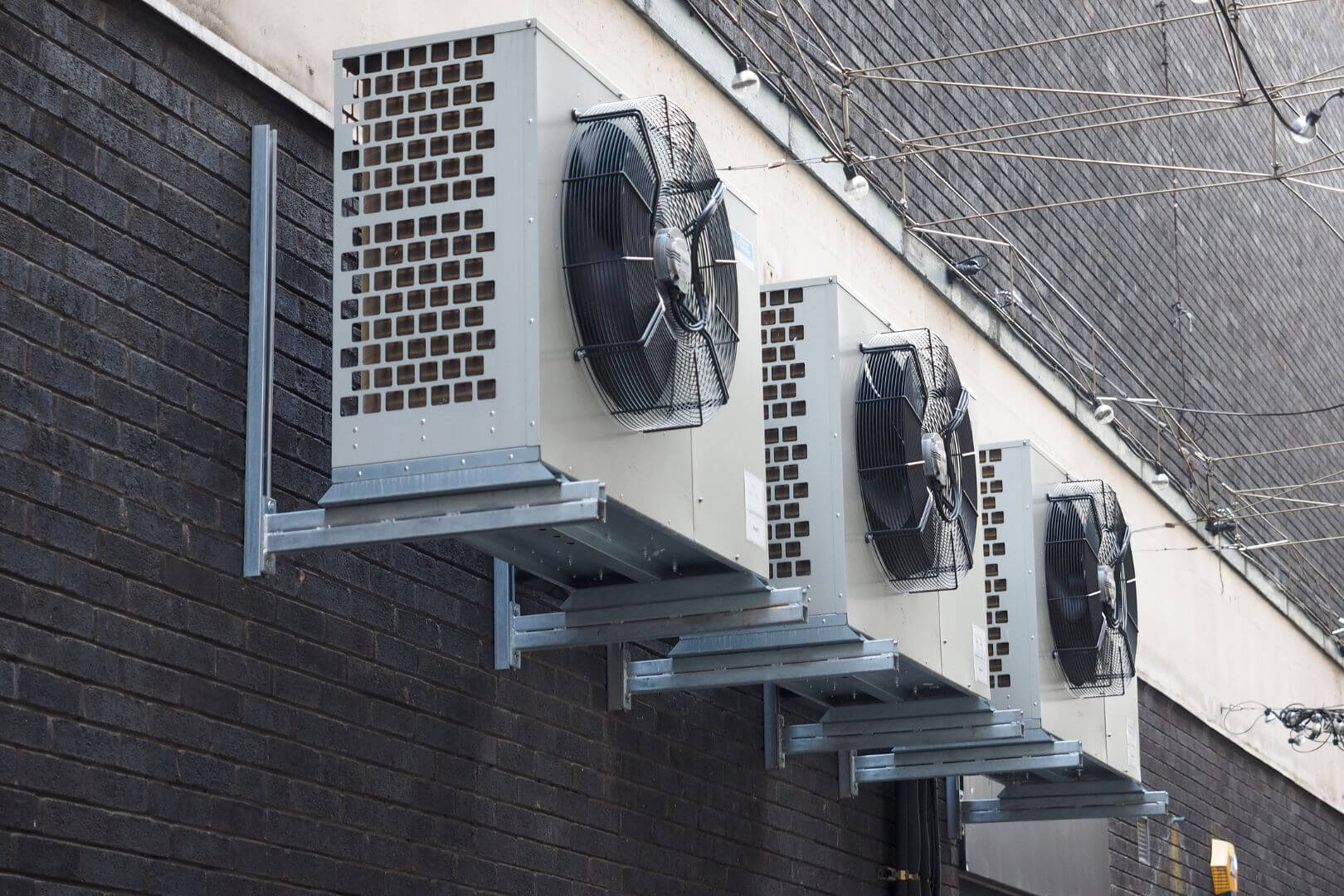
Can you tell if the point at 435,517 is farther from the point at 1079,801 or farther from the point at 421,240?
the point at 1079,801

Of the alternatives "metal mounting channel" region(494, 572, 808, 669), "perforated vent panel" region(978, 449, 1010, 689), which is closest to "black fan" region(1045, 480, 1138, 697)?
"perforated vent panel" region(978, 449, 1010, 689)

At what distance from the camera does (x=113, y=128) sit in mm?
4883

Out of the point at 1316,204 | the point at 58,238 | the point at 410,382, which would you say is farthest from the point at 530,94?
the point at 1316,204

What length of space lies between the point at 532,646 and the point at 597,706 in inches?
30.3

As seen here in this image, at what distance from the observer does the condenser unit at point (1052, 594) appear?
26.4 ft

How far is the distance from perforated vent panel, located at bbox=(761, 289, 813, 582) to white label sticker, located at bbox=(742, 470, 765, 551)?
0.68m

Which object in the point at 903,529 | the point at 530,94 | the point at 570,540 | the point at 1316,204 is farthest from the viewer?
the point at 1316,204

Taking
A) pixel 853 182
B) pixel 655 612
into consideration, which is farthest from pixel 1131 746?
pixel 655 612

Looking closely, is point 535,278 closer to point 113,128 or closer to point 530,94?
point 530,94

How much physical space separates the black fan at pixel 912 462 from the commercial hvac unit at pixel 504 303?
1.43 m

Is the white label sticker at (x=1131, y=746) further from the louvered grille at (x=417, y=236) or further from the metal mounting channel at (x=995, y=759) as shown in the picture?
the louvered grille at (x=417, y=236)

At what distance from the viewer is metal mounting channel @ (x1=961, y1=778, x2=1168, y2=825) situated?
932cm

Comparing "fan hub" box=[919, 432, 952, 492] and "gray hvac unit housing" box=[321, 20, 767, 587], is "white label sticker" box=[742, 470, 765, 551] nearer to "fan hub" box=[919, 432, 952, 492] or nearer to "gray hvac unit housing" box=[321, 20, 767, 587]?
"gray hvac unit housing" box=[321, 20, 767, 587]

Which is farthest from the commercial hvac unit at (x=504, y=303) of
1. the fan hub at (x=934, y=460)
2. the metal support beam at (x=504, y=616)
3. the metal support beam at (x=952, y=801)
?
the metal support beam at (x=952, y=801)
